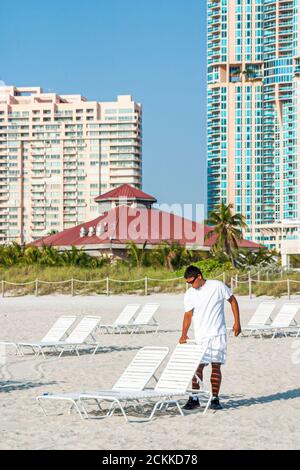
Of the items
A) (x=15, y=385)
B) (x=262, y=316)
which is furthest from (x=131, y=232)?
(x=15, y=385)

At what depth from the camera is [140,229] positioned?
60.9 m

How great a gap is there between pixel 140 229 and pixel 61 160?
3337 inches

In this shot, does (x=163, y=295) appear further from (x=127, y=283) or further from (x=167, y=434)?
(x=167, y=434)

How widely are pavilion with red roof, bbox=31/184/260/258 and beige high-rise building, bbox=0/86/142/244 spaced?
7596 cm

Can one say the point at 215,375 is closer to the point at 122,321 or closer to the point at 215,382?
the point at 215,382

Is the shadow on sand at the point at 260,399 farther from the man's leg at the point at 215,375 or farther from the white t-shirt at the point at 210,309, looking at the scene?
the white t-shirt at the point at 210,309

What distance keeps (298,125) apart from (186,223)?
6533cm

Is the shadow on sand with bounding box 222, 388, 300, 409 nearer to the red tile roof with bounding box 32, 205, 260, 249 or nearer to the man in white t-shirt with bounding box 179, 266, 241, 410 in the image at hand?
the man in white t-shirt with bounding box 179, 266, 241, 410

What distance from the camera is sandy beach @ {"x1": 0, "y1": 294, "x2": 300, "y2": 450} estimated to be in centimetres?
799

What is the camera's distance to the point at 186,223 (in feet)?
202

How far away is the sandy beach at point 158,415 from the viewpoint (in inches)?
315

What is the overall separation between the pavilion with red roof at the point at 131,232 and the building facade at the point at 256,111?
60791mm

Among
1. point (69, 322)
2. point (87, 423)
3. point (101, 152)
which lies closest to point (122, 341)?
point (69, 322)

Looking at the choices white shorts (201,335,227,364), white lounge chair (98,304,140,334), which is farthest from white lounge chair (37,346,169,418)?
white lounge chair (98,304,140,334)
